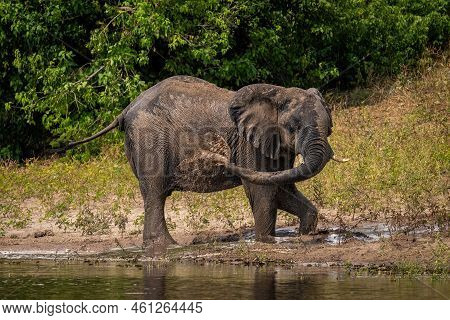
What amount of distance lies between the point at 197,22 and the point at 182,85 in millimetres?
6179

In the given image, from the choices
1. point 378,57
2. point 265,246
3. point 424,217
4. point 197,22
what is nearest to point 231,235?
point 265,246

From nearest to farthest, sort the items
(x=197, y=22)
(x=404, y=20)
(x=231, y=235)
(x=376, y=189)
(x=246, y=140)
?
(x=246, y=140) → (x=231, y=235) → (x=376, y=189) → (x=197, y=22) → (x=404, y=20)

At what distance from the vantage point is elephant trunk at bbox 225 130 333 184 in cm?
1088

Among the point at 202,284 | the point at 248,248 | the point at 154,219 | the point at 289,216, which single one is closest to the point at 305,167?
the point at 248,248

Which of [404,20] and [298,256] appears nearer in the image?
[298,256]

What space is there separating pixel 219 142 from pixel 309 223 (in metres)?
1.24

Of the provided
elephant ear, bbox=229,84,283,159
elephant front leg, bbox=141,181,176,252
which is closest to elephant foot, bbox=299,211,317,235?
elephant ear, bbox=229,84,283,159

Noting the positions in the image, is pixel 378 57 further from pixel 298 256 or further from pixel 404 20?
pixel 298 256

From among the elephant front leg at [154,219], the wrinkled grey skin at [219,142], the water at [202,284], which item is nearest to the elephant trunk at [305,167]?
the wrinkled grey skin at [219,142]

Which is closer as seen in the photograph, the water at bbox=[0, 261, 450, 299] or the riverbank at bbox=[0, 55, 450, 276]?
the water at bbox=[0, 261, 450, 299]

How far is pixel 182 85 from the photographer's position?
12195 millimetres

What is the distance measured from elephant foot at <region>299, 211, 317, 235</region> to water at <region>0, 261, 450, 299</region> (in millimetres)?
1406

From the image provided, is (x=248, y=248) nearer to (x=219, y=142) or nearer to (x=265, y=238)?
(x=265, y=238)

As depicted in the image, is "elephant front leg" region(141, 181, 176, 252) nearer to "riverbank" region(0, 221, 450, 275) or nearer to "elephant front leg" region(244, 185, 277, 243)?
"riverbank" region(0, 221, 450, 275)
